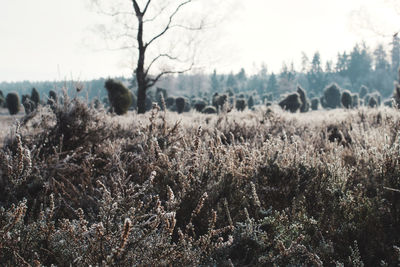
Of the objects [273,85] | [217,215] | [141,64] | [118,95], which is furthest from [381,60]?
[217,215]

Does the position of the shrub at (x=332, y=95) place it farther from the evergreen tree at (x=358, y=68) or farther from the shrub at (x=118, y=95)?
the evergreen tree at (x=358, y=68)

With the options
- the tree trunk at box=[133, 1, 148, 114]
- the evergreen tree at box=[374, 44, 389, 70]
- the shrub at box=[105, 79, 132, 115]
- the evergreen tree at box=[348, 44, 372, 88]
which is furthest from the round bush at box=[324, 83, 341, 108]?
the evergreen tree at box=[374, 44, 389, 70]

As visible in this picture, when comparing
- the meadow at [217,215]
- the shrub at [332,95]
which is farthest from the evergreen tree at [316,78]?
the meadow at [217,215]

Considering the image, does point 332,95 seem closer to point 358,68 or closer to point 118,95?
point 118,95

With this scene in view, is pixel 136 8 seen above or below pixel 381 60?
below

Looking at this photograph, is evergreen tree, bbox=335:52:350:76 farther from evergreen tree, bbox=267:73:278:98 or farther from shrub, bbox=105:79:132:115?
shrub, bbox=105:79:132:115

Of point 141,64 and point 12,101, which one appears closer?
point 141,64

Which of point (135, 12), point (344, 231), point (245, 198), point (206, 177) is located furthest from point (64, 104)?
point (135, 12)

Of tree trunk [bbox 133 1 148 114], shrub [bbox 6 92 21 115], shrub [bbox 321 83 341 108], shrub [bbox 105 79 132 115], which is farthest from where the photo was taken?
shrub [bbox 321 83 341 108]

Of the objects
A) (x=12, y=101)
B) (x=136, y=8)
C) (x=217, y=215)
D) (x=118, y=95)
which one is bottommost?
(x=217, y=215)

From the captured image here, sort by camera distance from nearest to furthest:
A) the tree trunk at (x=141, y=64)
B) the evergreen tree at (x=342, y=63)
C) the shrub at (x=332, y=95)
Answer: the tree trunk at (x=141, y=64) < the shrub at (x=332, y=95) < the evergreen tree at (x=342, y=63)

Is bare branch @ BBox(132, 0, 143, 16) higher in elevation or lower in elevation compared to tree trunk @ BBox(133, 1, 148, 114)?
higher

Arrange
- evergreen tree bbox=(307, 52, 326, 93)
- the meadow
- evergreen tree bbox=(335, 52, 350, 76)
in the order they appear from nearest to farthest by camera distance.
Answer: the meadow, evergreen tree bbox=(307, 52, 326, 93), evergreen tree bbox=(335, 52, 350, 76)

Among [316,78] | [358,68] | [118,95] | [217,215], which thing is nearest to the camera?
[217,215]
